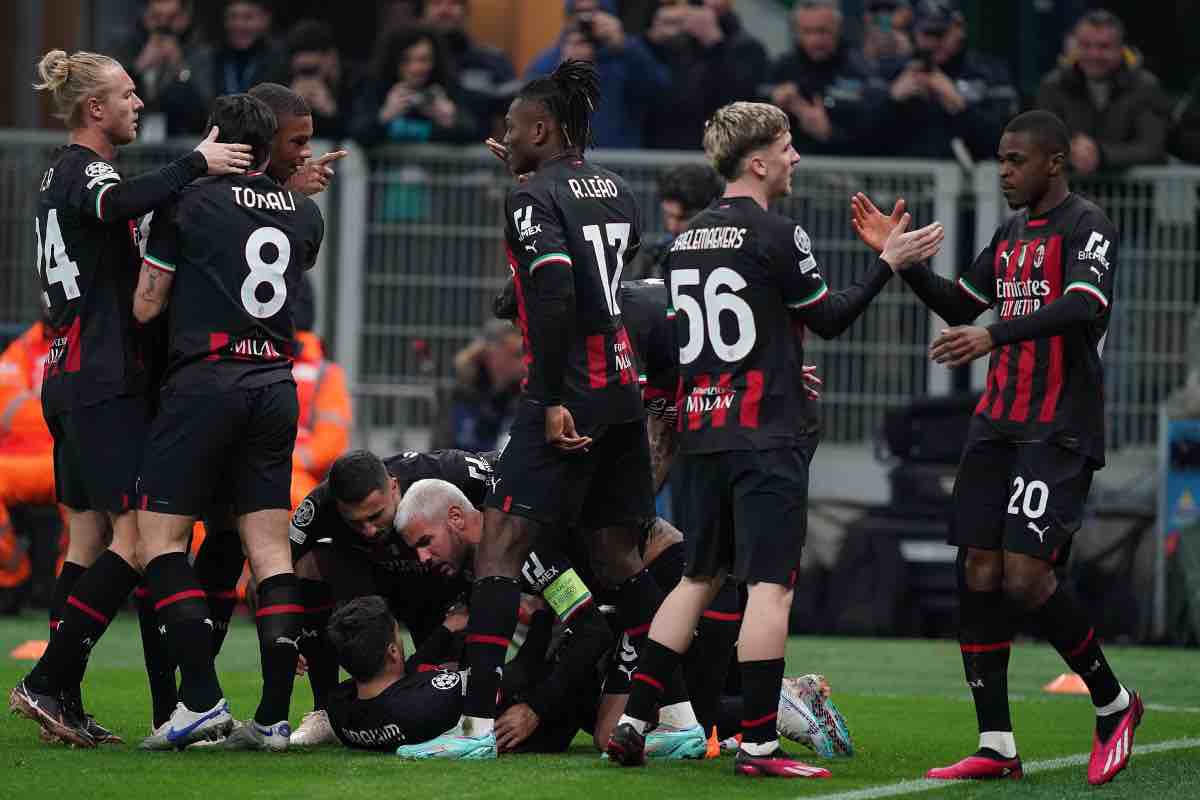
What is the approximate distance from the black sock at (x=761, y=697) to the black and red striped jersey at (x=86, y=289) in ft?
7.46

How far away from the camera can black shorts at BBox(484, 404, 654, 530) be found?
701cm

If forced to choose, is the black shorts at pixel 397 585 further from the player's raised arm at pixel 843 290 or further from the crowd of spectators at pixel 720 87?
the crowd of spectators at pixel 720 87

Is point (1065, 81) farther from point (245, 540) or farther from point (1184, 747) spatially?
point (245, 540)

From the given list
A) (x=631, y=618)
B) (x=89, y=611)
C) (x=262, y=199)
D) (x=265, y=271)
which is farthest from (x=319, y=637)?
(x=262, y=199)

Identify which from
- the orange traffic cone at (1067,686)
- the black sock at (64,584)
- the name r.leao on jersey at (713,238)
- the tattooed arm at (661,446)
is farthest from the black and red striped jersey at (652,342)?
the orange traffic cone at (1067,686)

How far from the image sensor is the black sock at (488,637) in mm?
6938

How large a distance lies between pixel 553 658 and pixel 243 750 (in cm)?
111

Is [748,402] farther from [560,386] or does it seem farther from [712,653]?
[712,653]

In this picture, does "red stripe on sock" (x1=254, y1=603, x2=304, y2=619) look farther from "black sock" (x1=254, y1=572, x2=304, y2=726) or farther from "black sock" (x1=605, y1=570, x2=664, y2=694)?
"black sock" (x1=605, y1=570, x2=664, y2=694)

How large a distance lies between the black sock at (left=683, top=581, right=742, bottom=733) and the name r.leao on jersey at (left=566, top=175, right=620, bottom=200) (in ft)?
4.56

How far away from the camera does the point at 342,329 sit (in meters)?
14.3

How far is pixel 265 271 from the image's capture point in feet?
23.5

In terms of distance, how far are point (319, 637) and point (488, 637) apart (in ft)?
3.07

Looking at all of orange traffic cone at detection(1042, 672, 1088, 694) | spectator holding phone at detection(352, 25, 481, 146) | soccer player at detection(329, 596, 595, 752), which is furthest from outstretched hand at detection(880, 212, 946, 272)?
spectator holding phone at detection(352, 25, 481, 146)
